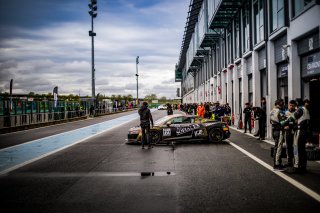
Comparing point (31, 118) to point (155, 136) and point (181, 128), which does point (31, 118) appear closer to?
point (155, 136)

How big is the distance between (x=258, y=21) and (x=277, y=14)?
14.5ft

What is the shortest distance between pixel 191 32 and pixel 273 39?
1519 inches

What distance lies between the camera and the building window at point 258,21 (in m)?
22.2

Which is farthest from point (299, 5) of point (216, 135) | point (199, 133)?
point (199, 133)

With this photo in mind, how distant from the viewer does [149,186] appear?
7.13 m

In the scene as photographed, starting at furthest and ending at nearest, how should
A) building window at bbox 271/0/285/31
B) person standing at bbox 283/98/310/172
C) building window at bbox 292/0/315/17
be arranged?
building window at bbox 271/0/285/31
building window at bbox 292/0/315/17
person standing at bbox 283/98/310/172

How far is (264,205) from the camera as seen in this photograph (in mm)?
5633

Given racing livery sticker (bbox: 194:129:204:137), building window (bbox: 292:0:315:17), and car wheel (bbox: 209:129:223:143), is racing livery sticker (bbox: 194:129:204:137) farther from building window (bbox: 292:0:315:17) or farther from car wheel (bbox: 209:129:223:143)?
building window (bbox: 292:0:315:17)

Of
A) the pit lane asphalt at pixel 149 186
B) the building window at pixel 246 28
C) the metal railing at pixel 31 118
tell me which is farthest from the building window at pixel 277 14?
the metal railing at pixel 31 118

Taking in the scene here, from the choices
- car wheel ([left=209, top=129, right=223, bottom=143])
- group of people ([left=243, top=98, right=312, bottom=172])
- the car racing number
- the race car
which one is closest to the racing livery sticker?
the race car

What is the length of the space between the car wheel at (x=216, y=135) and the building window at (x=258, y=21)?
29.0 feet

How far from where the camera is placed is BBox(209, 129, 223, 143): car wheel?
15402 millimetres

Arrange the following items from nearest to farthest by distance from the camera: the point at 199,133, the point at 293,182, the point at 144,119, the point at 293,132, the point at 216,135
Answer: the point at 293,182, the point at 293,132, the point at 144,119, the point at 199,133, the point at 216,135

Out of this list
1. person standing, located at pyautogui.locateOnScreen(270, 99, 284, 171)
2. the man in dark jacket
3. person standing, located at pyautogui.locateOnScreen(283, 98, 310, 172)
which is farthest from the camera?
the man in dark jacket
